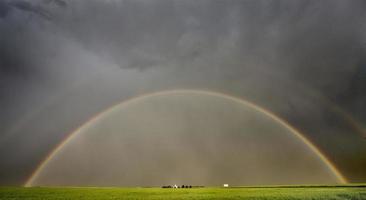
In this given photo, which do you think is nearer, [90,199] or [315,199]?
[90,199]

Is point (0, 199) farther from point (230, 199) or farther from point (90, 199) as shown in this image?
point (230, 199)

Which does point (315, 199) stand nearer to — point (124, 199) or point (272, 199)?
point (272, 199)

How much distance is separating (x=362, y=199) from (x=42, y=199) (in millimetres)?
36197

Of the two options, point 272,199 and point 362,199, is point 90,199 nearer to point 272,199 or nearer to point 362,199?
point 272,199

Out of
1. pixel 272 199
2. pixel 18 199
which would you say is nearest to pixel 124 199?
pixel 18 199

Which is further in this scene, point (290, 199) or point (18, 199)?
point (290, 199)

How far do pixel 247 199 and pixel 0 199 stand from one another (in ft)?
93.5

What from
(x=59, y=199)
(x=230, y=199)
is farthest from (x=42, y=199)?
(x=230, y=199)

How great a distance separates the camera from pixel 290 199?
138ft

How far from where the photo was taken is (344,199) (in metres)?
41.8

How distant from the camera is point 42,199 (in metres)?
39.4

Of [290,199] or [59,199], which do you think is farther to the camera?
[290,199]

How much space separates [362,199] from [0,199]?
1635 inches

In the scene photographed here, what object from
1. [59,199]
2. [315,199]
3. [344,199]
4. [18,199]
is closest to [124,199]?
[59,199]
